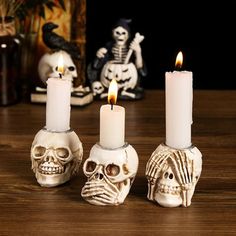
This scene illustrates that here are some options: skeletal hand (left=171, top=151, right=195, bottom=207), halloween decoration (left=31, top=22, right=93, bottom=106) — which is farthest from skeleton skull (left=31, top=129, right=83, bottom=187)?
halloween decoration (left=31, top=22, right=93, bottom=106)

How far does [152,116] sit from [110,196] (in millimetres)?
723

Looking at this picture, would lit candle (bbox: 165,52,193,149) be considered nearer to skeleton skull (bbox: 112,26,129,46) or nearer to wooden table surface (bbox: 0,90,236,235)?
wooden table surface (bbox: 0,90,236,235)

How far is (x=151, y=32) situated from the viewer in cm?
236

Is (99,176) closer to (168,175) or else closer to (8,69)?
(168,175)

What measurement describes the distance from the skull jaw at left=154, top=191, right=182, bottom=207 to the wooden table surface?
0.03ft

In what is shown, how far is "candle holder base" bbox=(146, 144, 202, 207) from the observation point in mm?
1169

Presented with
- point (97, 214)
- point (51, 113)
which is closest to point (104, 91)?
point (51, 113)

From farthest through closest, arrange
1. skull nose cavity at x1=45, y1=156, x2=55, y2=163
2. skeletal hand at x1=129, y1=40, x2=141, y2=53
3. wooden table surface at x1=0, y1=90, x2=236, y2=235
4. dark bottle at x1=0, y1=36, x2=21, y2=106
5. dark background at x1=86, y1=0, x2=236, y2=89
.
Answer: dark background at x1=86, y1=0, x2=236, y2=89 → skeletal hand at x1=129, y1=40, x2=141, y2=53 → dark bottle at x1=0, y1=36, x2=21, y2=106 → skull nose cavity at x1=45, y1=156, x2=55, y2=163 → wooden table surface at x1=0, y1=90, x2=236, y2=235

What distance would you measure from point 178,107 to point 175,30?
1.21m

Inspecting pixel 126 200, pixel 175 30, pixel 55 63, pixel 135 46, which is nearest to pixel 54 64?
pixel 55 63

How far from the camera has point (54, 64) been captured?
6.53 ft

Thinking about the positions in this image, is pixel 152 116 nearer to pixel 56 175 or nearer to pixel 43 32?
pixel 43 32

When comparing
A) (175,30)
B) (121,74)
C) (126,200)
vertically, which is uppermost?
(175,30)

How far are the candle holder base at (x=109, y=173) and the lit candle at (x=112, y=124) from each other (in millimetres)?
12
